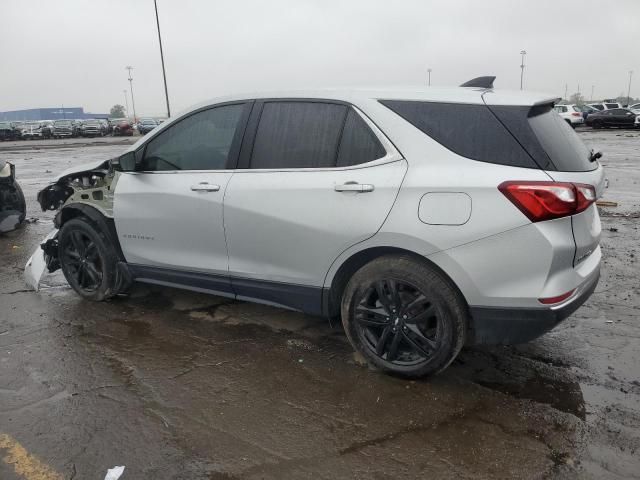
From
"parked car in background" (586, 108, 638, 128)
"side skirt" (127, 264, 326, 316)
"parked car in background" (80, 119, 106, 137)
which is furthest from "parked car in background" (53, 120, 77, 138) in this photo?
"side skirt" (127, 264, 326, 316)

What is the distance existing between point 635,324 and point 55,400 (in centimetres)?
404

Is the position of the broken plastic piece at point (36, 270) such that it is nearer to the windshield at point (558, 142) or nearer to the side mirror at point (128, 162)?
the side mirror at point (128, 162)

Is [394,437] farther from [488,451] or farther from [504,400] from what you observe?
[504,400]

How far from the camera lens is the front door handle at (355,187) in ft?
10.2

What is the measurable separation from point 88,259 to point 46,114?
140595mm

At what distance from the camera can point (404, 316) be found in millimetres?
3148

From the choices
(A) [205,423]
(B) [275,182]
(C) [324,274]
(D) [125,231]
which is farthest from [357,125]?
(D) [125,231]

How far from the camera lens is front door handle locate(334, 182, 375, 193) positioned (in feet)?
10.2

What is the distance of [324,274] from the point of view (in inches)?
133

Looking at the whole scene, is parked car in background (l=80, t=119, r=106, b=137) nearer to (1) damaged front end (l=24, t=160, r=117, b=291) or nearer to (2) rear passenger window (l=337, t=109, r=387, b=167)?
(1) damaged front end (l=24, t=160, r=117, b=291)

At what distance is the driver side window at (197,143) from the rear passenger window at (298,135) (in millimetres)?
268

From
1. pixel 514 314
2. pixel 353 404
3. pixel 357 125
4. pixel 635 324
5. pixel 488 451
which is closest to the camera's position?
pixel 488 451

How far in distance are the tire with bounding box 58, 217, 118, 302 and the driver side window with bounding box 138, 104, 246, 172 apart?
813mm

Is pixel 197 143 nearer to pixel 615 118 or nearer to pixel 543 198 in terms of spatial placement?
pixel 543 198
